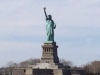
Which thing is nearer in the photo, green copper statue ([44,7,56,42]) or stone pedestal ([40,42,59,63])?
stone pedestal ([40,42,59,63])

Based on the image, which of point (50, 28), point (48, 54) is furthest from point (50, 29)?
point (48, 54)

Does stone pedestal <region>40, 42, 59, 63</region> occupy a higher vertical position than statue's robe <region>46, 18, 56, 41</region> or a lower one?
lower

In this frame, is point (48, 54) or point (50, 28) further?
point (50, 28)

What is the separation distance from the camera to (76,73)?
9488 centimetres

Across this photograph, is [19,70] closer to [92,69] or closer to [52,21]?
[52,21]

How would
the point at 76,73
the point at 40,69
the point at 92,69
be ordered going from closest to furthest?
the point at 40,69, the point at 76,73, the point at 92,69

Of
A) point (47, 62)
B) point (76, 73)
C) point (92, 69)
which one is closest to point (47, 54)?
point (47, 62)

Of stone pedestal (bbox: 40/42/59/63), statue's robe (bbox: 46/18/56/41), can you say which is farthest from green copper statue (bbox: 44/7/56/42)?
stone pedestal (bbox: 40/42/59/63)

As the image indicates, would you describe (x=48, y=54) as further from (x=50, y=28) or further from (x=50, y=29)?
(x=50, y=28)

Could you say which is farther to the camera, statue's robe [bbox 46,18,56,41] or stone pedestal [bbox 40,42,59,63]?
statue's robe [bbox 46,18,56,41]

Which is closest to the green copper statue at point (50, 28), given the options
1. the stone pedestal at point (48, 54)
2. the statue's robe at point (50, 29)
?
the statue's robe at point (50, 29)

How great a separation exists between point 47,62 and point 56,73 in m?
2.57

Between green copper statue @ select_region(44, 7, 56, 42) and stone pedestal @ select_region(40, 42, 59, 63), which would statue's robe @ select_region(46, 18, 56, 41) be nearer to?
green copper statue @ select_region(44, 7, 56, 42)

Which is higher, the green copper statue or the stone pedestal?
the green copper statue
